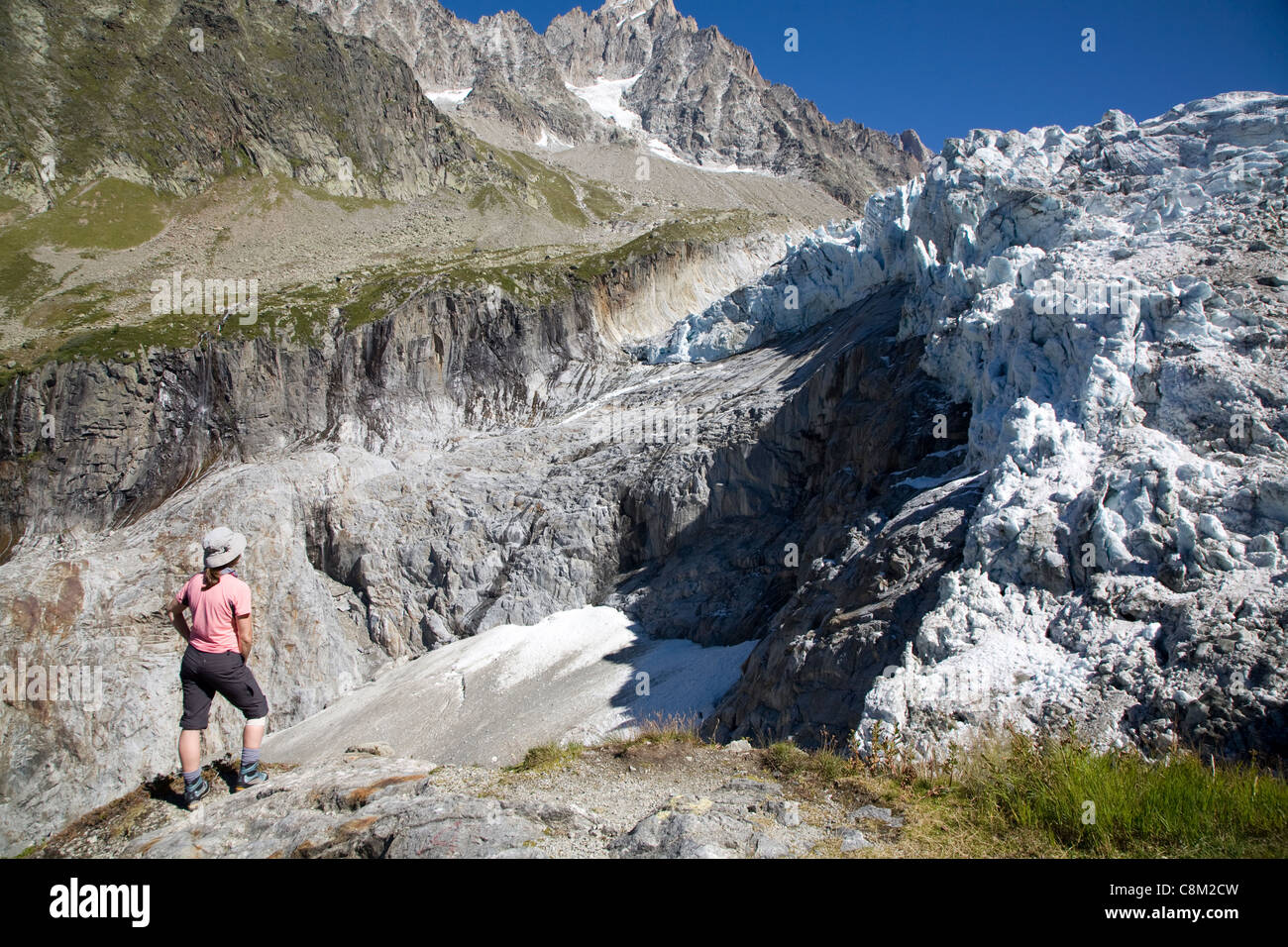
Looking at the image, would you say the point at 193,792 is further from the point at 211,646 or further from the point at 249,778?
the point at 211,646

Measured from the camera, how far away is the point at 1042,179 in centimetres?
2834

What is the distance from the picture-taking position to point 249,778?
7117mm

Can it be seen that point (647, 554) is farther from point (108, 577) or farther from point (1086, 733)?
point (1086, 733)

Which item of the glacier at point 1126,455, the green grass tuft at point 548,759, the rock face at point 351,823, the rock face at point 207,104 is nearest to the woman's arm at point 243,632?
the rock face at point 351,823

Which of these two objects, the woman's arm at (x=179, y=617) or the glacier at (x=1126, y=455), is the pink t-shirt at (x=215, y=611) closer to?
the woman's arm at (x=179, y=617)

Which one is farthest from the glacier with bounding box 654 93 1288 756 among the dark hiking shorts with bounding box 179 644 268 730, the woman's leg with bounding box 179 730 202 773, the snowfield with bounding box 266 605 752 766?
the snowfield with bounding box 266 605 752 766

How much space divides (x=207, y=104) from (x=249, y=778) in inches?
4386

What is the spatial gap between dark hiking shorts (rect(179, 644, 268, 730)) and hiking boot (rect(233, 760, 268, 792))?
31.0 inches

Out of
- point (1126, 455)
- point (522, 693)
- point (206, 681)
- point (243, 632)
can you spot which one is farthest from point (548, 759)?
point (522, 693)

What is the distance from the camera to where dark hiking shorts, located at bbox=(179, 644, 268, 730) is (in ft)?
21.0

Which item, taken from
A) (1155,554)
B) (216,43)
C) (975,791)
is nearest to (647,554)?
(1155,554)

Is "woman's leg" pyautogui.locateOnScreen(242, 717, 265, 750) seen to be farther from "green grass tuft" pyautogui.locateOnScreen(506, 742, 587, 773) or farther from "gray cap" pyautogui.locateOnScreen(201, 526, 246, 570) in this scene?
"green grass tuft" pyautogui.locateOnScreen(506, 742, 587, 773)

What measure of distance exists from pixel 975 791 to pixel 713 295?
66.0 metres

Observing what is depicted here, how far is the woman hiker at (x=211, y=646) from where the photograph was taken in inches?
252
